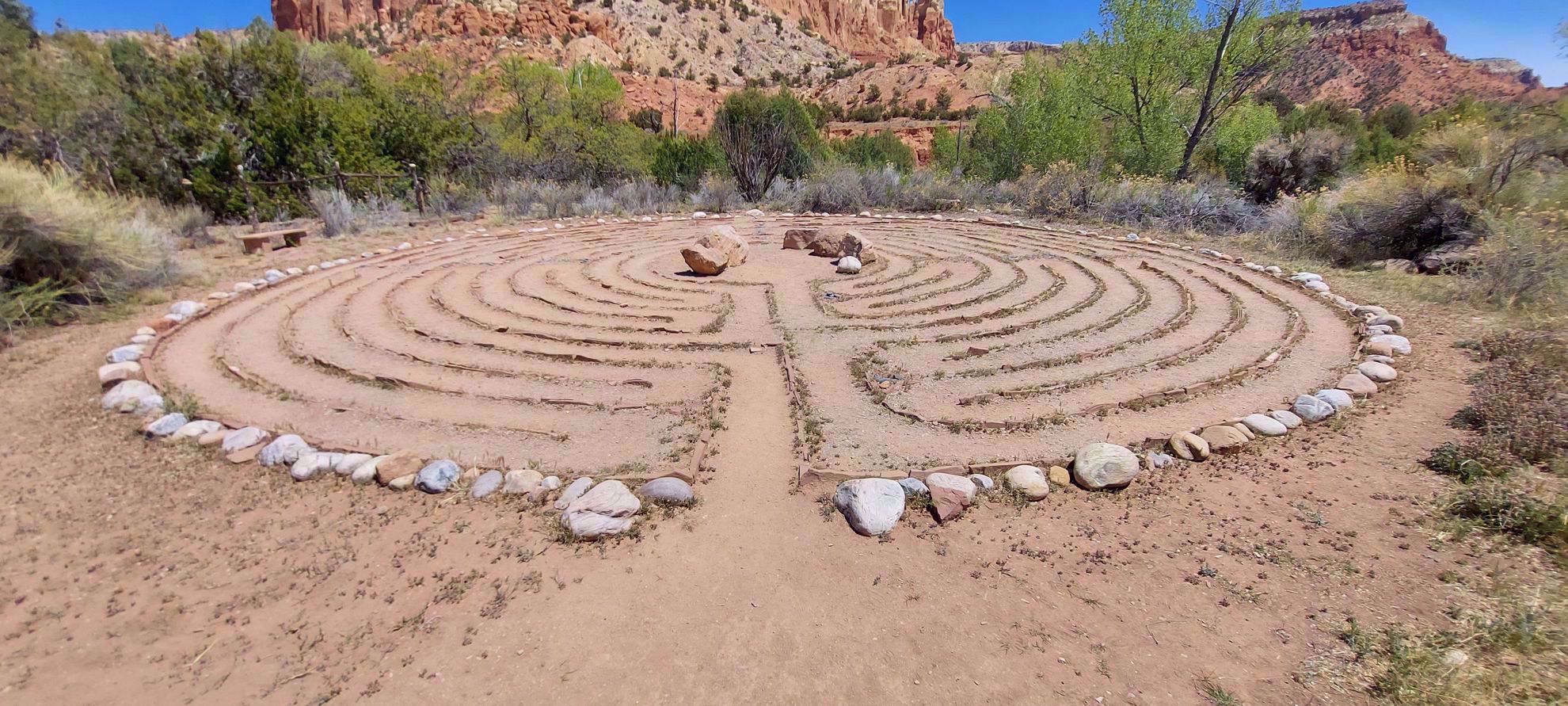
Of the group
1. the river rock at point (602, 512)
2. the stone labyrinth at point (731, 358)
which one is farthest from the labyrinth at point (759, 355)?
the river rock at point (602, 512)

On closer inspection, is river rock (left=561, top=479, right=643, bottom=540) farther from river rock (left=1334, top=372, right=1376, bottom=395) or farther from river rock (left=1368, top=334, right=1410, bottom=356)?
river rock (left=1368, top=334, right=1410, bottom=356)

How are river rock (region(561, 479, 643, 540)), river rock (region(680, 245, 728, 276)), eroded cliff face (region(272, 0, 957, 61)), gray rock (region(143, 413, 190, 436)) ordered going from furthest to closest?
eroded cliff face (region(272, 0, 957, 61))
river rock (region(680, 245, 728, 276))
gray rock (region(143, 413, 190, 436))
river rock (region(561, 479, 643, 540))

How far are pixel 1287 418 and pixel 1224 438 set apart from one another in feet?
2.87

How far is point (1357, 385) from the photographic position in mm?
5953

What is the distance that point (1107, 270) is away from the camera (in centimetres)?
1055

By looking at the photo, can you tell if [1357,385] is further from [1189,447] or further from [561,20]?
[561,20]

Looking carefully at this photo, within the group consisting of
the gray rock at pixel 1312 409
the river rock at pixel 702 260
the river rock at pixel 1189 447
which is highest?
the river rock at pixel 702 260

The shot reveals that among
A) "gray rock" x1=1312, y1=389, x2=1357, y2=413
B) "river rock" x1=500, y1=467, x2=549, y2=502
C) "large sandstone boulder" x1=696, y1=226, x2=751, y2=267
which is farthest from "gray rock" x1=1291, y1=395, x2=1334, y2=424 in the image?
"large sandstone boulder" x1=696, y1=226, x2=751, y2=267

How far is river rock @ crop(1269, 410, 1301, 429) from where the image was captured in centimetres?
539

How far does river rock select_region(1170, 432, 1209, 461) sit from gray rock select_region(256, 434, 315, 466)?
697 cm

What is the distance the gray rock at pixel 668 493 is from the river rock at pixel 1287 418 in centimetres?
501

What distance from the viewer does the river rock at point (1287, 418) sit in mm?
5387

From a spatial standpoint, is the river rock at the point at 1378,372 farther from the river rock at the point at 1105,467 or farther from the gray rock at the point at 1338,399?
the river rock at the point at 1105,467

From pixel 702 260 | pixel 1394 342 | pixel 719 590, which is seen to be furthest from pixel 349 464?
pixel 1394 342
